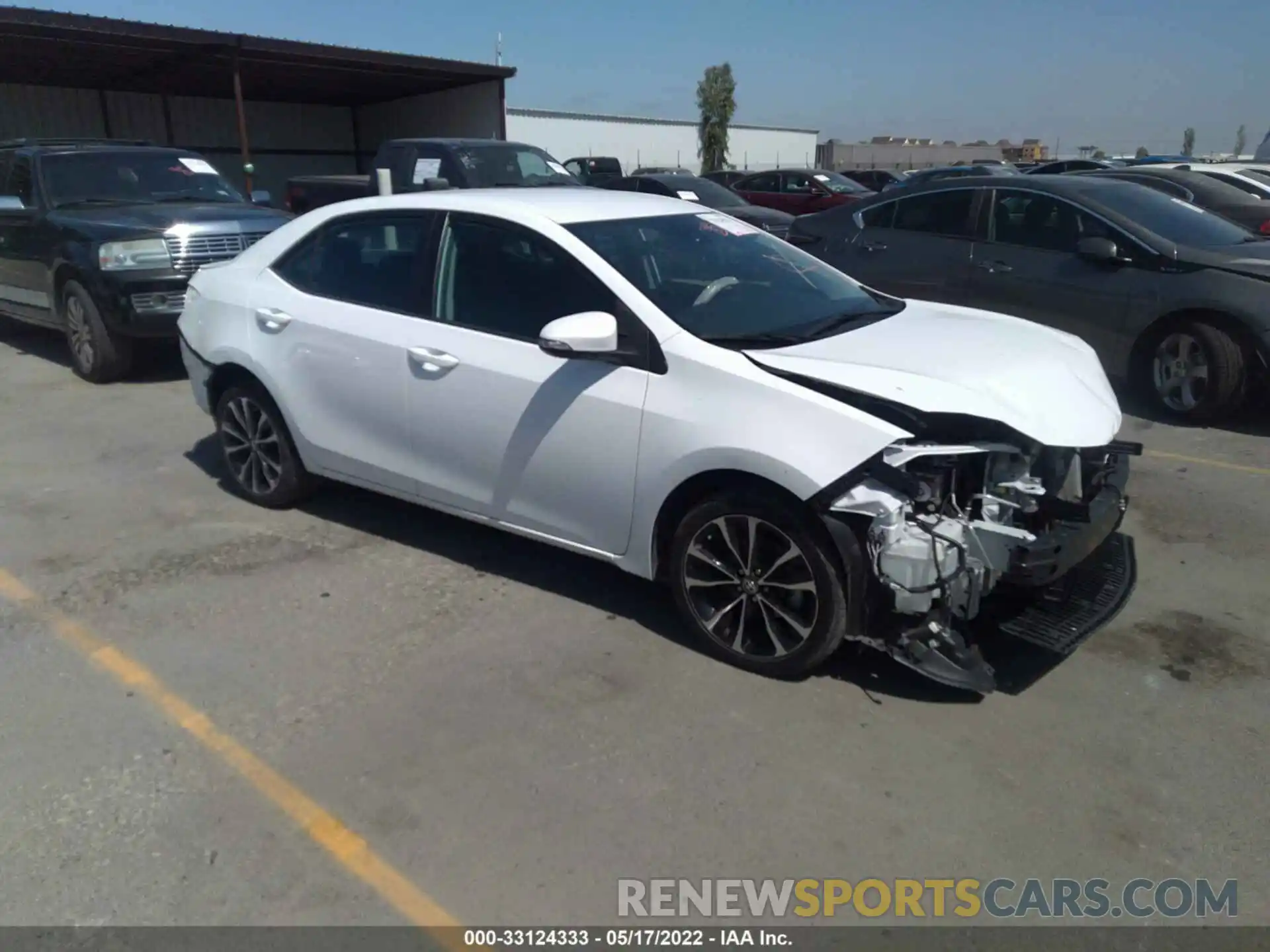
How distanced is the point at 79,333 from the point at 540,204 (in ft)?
18.9

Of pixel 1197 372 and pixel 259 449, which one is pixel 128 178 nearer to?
pixel 259 449

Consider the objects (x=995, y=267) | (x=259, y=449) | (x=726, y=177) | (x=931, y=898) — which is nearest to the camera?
(x=931, y=898)

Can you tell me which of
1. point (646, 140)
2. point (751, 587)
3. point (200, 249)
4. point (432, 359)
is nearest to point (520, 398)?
point (432, 359)

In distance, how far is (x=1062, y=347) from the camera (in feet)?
14.0

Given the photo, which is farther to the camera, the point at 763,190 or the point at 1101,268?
the point at 763,190

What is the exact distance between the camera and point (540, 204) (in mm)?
4387

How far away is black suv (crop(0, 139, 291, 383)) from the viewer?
7895 mm

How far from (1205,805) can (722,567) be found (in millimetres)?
1668

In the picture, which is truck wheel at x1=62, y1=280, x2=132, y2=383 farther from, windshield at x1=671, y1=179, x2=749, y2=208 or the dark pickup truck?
windshield at x1=671, y1=179, x2=749, y2=208

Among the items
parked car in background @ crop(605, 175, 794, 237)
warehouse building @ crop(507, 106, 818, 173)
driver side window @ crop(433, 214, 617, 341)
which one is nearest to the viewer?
driver side window @ crop(433, 214, 617, 341)

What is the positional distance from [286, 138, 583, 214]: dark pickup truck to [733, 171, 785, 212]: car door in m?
9.33

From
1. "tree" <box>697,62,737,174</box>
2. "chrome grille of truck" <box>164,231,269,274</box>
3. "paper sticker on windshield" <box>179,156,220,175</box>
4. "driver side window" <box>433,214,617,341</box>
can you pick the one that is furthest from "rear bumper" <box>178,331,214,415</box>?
"tree" <box>697,62,737,174</box>

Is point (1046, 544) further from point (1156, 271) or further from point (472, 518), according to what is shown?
point (1156, 271)

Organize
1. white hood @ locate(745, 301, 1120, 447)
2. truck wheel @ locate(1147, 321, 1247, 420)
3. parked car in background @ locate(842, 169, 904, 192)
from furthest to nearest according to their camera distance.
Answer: parked car in background @ locate(842, 169, 904, 192), truck wheel @ locate(1147, 321, 1247, 420), white hood @ locate(745, 301, 1120, 447)
